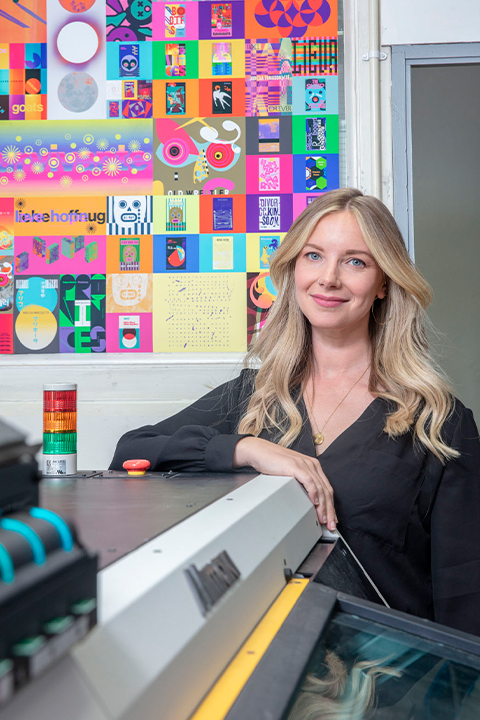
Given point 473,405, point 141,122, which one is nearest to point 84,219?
point 141,122

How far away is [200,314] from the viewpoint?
2.11 m

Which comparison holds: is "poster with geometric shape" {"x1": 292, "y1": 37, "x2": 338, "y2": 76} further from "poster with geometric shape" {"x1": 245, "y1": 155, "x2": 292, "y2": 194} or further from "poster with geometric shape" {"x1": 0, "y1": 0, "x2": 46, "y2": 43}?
"poster with geometric shape" {"x1": 0, "y1": 0, "x2": 46, "y2": 43}

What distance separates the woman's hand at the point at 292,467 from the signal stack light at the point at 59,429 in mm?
325

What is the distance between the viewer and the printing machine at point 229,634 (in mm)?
395

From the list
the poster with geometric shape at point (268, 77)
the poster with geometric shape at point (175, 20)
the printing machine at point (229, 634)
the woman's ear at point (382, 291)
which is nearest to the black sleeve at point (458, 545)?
the woman's ear at point (382, 291)

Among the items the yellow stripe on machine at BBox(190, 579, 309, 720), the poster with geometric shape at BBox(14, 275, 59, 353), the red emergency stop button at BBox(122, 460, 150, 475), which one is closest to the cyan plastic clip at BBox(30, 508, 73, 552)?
the yellow stripe on machine at BBox(190, 579, 309, 720)

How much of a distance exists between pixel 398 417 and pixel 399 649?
0.83 meters

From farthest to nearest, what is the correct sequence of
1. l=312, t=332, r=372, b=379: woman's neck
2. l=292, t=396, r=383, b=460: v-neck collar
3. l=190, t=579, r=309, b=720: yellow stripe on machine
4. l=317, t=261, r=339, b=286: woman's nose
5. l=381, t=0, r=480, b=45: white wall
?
1. l=381, t=0, r=480, b=45: white wall
2. l=312, t=332, r=372, b=379: woman's neck
3. l=317, t=261, r=339, b=286: woman's nose
4. l=292, t=396, r=383, b=460: v-neck collar
5. l=190, t=579, r=309, b=720: yellow stripe on machine

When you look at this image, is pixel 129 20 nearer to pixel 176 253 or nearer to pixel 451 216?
pixel 176 253

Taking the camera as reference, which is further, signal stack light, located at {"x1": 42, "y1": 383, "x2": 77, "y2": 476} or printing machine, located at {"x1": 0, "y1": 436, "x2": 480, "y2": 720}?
signal stack light, located at {"x1": 42, "y1": 383, "x2": 77, "y2": 476}

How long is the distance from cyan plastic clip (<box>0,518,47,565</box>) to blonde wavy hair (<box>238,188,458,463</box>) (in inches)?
45.8

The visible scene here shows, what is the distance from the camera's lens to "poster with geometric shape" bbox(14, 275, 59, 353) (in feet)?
6.94

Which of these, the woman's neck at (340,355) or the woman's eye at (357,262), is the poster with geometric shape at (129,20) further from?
the woman's neck at (340,355)

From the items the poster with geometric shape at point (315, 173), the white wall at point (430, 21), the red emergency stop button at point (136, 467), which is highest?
the white wall at point (430, 21)
